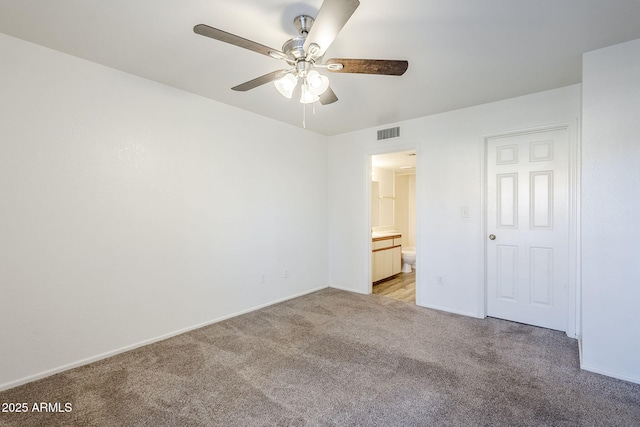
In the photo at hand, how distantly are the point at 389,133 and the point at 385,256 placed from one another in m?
2.19

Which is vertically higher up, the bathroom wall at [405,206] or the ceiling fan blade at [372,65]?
the ceiling fan blade at [372,65]

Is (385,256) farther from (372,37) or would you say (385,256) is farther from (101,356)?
(101,356)

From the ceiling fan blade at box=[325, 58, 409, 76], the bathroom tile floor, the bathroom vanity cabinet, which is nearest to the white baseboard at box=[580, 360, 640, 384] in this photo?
the bathroom tile floor

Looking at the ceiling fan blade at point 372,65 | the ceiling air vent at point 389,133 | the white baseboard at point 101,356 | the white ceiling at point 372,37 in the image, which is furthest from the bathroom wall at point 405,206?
the ceiling fan blade at point 372,65

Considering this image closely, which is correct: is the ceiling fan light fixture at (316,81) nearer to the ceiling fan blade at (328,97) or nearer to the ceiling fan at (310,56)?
the ceiling fan at (310,56)

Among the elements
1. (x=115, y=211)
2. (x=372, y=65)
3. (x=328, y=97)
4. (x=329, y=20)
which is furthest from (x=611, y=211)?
(x=115, y=211)

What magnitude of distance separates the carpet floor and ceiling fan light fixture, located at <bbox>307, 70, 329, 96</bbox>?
1.99m

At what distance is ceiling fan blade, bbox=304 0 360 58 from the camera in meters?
1.30

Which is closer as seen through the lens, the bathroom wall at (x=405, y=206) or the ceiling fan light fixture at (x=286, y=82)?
the ceiling fan light fixture at (x=286, y=82)

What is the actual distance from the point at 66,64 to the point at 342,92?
228cm

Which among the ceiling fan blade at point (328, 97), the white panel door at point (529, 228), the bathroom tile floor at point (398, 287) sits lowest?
the bathroom tile floor at point (398, 287)

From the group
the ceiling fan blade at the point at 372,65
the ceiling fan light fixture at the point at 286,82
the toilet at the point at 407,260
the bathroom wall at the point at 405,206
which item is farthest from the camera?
the bathroom wall at the point at 405,206

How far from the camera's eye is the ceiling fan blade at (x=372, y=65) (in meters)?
1.73

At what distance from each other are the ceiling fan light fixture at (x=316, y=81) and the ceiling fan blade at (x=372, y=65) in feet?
0.30
